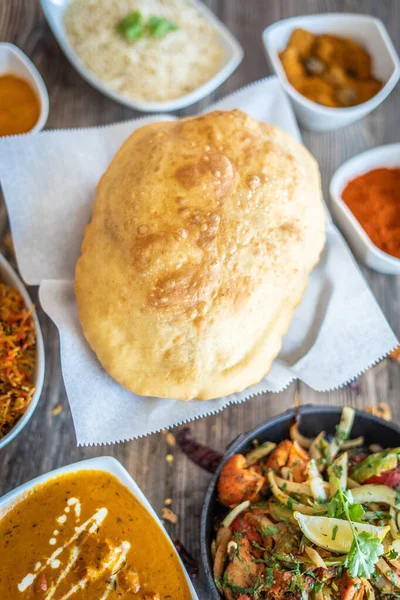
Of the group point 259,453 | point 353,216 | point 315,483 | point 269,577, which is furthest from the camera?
point 353,216

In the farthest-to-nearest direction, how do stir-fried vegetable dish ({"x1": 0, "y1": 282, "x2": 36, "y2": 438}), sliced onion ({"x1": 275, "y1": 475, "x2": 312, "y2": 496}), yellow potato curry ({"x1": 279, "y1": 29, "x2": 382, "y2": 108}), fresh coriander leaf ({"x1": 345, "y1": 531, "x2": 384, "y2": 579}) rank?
1. yellow potato curry ({"x1": 279, "y1": 29, "x2": 382, "y2": 108})
2. sliced onion ({"x1": 275, "y1": 475, "x2": 312, "y2": 496})
3. stir-fried vegetable dish ({"x1": 0, "y1": 282, "x2": 36, "y2": 438})
4. fresh coriander leaf ({"x1": 345, "y1": 531, "x2": 384, "y2": 579})

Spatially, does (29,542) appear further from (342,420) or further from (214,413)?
(342,420)

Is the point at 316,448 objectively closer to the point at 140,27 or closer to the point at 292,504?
the point at 292,504

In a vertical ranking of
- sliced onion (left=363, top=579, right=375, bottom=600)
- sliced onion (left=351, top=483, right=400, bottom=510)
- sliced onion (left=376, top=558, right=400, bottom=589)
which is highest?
sliced onion (left=351, top=483, right=400, bottom=510)

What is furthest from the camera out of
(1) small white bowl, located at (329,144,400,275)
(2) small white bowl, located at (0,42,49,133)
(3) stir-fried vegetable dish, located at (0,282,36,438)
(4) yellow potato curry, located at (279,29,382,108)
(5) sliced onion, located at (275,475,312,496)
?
(4) yellow potato curry, located at (279,29,382,108)

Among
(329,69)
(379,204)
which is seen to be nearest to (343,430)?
(379,204)

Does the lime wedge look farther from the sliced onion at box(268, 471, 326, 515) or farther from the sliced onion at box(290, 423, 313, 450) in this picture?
the sliced onion at box(290, 423, 313, 450)

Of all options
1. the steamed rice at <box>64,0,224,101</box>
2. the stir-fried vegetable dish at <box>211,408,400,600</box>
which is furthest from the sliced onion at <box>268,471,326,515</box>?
the steamed rice at <box>64,0,224,101</box>

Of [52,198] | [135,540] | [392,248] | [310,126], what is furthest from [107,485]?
[310,126]
